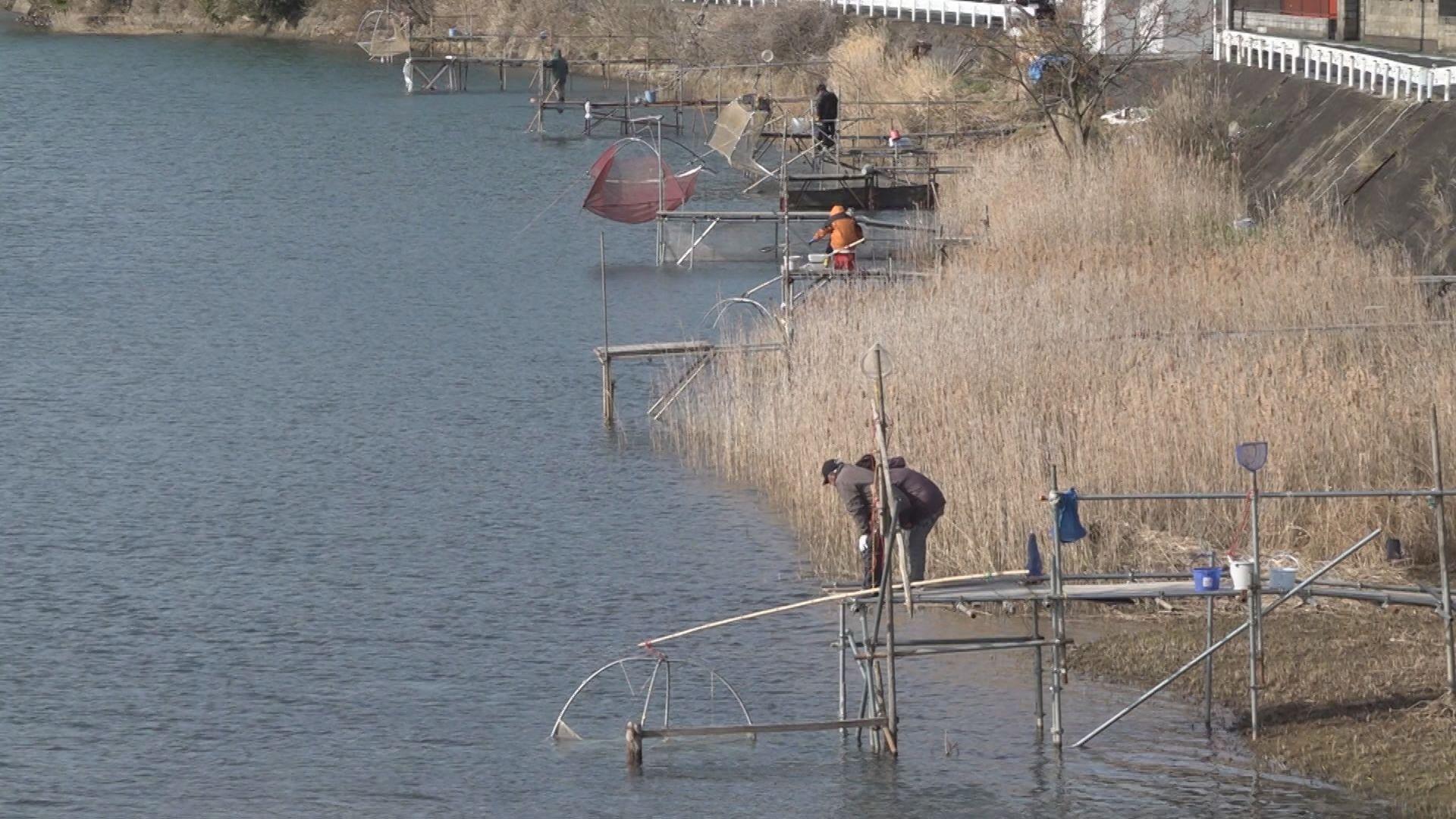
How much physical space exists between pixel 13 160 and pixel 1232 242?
36546mm

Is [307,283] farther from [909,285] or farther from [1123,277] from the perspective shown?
[1123,277]

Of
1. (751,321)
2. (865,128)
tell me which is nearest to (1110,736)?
(751,321)

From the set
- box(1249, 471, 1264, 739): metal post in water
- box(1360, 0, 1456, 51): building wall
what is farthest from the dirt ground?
box(1360, 0, 1456, 51): building wall

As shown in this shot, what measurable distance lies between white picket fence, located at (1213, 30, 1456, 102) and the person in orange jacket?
9.32m

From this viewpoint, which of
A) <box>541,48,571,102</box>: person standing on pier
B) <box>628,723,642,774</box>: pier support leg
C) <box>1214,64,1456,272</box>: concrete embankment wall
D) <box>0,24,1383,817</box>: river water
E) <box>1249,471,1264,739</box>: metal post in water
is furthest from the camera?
<box>541,48,571,102</box>: person standing on pier

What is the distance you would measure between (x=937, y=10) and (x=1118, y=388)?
4262 centimetres

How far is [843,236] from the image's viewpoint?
3316 centimetres

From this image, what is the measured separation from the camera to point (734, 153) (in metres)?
49.2

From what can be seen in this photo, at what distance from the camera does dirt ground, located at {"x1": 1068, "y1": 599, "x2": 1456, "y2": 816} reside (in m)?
14.9

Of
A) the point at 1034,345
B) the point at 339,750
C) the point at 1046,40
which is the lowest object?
the point at 339,750

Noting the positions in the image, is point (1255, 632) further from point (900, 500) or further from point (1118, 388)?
point (1118, 388)

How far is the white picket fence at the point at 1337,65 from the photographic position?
34750 mm

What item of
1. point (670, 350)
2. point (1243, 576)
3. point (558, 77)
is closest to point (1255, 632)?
point (1243, 576)

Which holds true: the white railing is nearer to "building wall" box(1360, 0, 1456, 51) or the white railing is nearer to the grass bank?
"building wall" box(1360, 0, 1456, 51)
